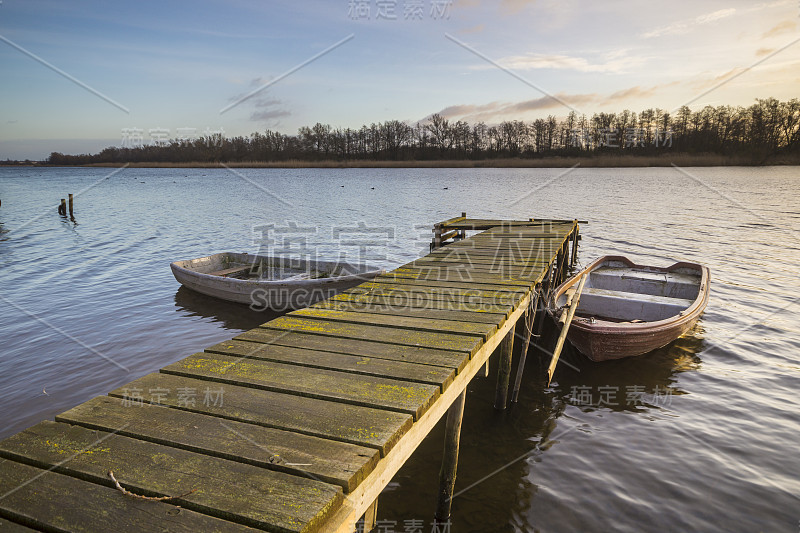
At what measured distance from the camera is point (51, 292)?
12266 mm

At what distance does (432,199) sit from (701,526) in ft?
120

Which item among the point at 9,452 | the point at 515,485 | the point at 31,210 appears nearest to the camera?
the point at 9,452

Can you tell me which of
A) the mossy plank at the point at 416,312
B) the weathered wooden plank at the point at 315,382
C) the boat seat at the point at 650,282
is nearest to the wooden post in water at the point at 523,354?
the mossy plank at the point at 416,312

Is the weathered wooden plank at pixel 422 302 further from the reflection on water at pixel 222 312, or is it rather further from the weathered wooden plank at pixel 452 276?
the reflection on water at pixel 222 312

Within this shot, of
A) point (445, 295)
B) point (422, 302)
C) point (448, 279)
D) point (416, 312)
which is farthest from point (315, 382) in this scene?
point (448, 279)

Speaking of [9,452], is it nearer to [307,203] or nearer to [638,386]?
[638,386]

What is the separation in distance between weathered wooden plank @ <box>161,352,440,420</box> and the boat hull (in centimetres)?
576

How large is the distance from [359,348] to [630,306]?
267 inches

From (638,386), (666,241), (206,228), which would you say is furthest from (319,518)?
(206,228)

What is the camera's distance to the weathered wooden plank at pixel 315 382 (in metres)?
2.81

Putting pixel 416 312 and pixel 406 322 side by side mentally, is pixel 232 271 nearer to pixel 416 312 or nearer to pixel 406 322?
pixel 416 312

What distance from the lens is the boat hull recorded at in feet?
31.1

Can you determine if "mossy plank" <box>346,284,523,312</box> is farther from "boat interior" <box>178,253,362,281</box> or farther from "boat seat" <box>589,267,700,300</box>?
"boat seat" <box>589,267,700,300</box>

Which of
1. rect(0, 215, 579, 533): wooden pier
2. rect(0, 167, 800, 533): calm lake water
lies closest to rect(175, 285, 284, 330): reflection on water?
rect(0, 167, 800, 533): calm lake water
